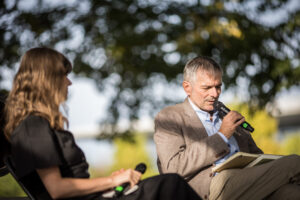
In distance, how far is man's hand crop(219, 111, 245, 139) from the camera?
2598 millimetres

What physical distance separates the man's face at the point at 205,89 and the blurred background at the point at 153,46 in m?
5.17

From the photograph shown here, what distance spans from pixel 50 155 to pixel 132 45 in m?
7.08

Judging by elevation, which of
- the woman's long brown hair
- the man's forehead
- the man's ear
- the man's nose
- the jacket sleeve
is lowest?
the jacket sleeve

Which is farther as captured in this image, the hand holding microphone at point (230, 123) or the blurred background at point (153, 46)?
the blurred background at point (153, 46)

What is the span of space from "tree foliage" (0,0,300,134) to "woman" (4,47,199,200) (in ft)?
20.7

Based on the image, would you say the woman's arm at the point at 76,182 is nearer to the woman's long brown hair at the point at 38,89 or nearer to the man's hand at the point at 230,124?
the woman's long brown hair at the point at 38,89

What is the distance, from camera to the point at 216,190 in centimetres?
262

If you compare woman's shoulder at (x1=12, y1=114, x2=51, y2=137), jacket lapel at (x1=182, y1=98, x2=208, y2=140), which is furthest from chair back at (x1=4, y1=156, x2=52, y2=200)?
jacket lapel at (x1=182, y1=98, x2=208, y2=140)

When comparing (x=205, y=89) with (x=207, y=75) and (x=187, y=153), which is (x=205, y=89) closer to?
(x=207, y=75)

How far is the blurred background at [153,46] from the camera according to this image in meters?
7.95

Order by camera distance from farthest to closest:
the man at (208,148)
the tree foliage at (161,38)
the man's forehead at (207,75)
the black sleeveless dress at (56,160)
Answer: the tree foliage at (161,38), the man's forehead at (207,75), the man at (208,148), the black sleeveless dress at (56,160)

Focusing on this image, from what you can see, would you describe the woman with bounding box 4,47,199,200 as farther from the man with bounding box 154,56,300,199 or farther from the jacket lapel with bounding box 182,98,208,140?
the jacket lapel with bounding box 182,98,208,140

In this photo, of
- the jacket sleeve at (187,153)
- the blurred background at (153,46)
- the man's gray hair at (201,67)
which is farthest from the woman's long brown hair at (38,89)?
the blurred background at (153,46)

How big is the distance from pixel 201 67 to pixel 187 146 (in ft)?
2.09
